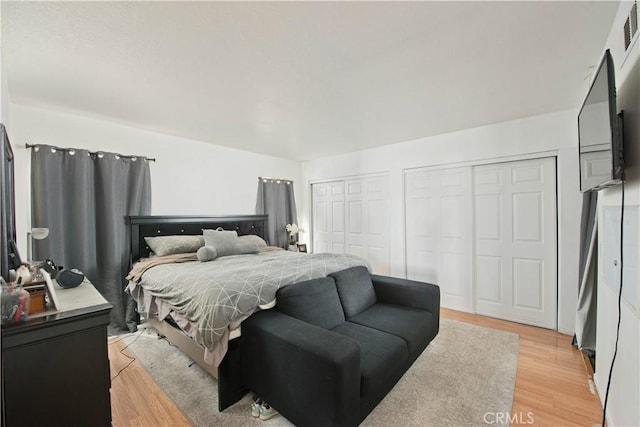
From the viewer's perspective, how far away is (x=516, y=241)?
3.13 m

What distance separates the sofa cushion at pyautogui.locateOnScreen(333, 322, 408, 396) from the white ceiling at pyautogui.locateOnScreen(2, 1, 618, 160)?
77.8 inches

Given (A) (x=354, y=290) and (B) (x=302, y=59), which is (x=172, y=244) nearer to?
(A) (x=354, y=290)

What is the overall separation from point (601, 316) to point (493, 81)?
1930 mm

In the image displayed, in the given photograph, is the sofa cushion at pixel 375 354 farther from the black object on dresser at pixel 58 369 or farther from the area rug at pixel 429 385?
the black object on dresser at pixel 58 369

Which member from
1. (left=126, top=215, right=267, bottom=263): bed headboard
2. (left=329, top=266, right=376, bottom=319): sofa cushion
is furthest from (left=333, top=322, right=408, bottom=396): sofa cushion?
(left=126, top=215, right=267, bottom=263): bed headboard

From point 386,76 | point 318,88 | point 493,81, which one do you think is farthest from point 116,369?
point 493,81

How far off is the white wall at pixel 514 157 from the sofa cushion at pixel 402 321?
1673 mm

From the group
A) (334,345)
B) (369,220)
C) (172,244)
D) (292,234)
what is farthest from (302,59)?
(292,234)

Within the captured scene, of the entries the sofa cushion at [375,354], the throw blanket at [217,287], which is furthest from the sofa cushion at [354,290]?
the sofa cushion at [375,354]

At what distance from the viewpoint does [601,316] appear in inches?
72.8

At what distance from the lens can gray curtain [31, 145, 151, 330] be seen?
8.53ft

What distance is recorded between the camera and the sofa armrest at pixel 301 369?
1337mm

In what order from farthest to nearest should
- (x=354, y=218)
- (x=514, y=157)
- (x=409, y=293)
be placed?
(x=354, y=218), (x=514, y=157), (x=409, y=293)

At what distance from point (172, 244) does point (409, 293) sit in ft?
8.94
